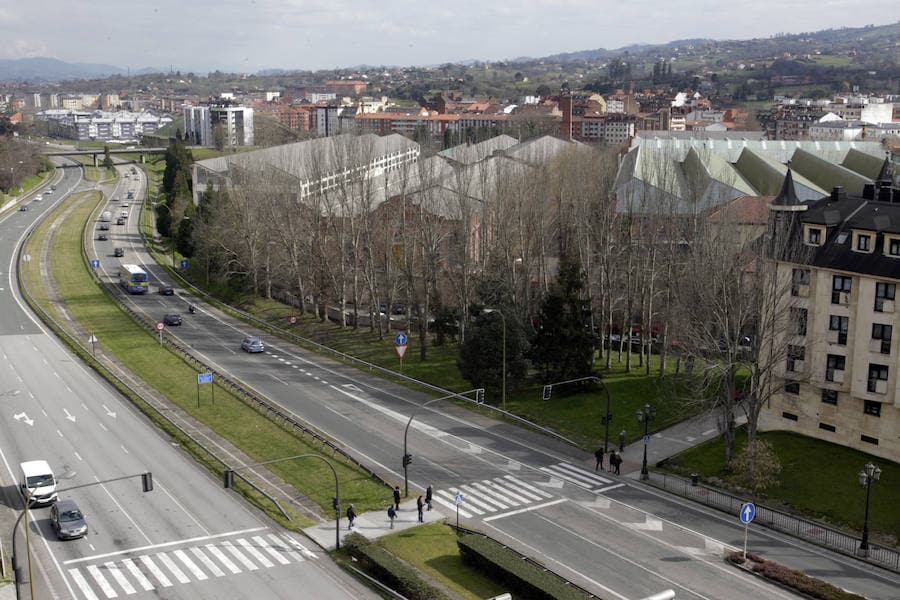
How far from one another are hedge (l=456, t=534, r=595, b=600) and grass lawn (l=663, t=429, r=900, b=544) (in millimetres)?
14973

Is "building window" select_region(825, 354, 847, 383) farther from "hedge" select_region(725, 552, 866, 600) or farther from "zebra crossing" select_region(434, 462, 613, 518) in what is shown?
"hedge" select_region(725, 552, 866, 600)

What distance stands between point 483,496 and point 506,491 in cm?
133

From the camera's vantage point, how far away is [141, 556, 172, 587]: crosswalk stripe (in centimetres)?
3409

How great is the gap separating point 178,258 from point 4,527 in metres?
75.4

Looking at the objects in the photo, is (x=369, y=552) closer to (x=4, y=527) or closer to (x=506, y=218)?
(x=4, y=527)

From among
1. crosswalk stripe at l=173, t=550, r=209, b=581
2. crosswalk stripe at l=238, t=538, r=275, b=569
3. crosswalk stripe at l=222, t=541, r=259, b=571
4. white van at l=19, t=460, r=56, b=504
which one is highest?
white van at l=19, t=460, r=56, b=504

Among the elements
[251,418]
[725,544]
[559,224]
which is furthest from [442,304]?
[725,544]

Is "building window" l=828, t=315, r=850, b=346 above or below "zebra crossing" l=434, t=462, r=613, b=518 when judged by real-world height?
above

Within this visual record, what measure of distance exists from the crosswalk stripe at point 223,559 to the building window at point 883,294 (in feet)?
110

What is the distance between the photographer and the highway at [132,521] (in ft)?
113

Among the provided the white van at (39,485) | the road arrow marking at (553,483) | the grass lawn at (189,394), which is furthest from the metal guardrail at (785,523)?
the white van at (39,485)

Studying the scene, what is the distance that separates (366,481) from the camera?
44.9m

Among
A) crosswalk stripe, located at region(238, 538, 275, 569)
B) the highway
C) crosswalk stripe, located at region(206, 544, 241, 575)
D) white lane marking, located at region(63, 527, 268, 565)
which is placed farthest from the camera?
crosswalk stripe, located at region(238, 538, 275, 569)

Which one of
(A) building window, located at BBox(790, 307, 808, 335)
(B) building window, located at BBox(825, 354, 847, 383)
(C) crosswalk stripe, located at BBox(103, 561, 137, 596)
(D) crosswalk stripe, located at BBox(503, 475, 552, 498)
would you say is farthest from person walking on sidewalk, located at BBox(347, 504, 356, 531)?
(B) building window, located at BBox(825, 354, 847, 383)
